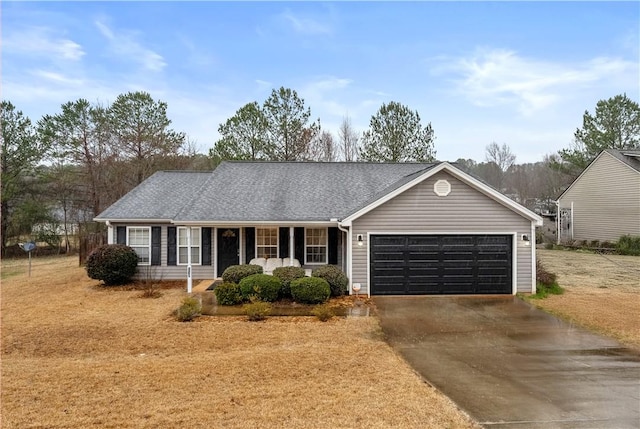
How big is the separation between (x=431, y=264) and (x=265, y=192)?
693 cm

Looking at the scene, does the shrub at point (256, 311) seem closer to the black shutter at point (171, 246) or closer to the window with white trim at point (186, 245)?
the window with white trim at point (186, 245)

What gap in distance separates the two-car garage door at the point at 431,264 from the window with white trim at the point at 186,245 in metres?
7.01

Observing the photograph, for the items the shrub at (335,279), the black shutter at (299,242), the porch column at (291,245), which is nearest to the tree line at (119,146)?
the black shutter at (299,242)

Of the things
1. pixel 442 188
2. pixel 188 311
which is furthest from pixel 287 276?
pixel 442 188

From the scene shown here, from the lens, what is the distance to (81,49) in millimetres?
16000

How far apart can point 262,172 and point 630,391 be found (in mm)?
14249

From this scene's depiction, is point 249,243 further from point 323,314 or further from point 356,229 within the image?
point 323,314

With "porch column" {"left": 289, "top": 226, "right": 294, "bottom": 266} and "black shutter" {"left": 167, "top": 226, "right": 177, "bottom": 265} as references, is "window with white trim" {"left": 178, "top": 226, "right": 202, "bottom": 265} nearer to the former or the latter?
"black shutter" {"left": 167, "top": 226, "right": 177, "bottom": 265}

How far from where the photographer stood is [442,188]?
12055 mm

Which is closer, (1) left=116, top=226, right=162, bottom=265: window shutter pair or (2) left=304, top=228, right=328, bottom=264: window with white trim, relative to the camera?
(2) left=304, top=228, right=328, bottom=264: window with white trim

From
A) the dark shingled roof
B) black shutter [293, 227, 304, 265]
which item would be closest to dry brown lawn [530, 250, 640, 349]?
the dark shingled roof

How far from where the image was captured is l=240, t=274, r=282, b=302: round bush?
1088 cm

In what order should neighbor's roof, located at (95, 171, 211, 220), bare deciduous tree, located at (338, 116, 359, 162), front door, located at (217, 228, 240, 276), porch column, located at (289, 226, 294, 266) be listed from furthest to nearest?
bare deciduous tree, located at (338, 116, 359, 162) < neighbor's roof, located at (95, 171, 211, 220) < front door, located at (217, 228, 240, 276) < porch column, located at (289, 226, 294, 266)

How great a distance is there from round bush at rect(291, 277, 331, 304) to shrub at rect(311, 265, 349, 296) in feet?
1.87
